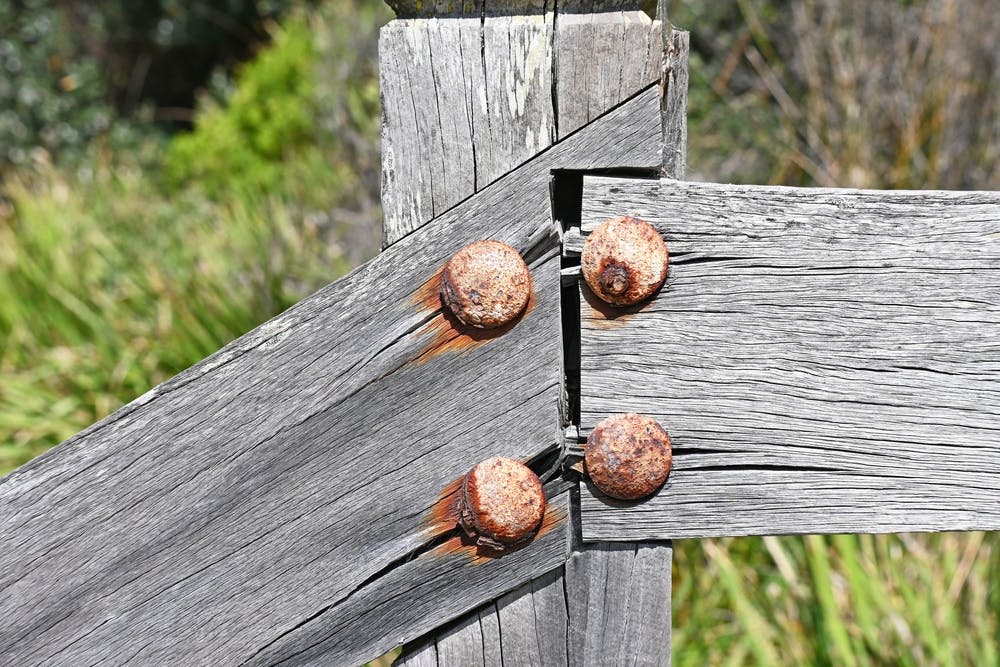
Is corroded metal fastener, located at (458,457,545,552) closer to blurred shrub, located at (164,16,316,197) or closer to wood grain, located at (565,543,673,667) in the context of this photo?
wood grain, located at (565,543,673,667)

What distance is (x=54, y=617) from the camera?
92cm

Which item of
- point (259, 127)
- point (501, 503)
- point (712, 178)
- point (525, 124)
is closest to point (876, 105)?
point (712, 178)

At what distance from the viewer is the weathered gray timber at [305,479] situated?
0.89 meters

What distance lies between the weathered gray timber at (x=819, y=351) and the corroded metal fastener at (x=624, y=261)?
17mm

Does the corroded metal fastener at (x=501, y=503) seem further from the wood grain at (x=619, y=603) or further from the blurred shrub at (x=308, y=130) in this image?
the blurred shrub at (x=308, y=130)

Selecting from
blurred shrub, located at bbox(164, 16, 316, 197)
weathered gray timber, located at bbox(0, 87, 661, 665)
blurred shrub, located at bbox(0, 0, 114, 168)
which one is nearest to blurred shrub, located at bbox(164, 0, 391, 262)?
blurred shrub, located at bbox(164, 16, 316, 197)

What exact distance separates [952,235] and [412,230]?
21.9 inches

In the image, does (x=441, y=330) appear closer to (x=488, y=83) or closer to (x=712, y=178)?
(x=488, y=83)

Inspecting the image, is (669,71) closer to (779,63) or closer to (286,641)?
(286,641)

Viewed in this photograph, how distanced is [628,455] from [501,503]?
138 mm

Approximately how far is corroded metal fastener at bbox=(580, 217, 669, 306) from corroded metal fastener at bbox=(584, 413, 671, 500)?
128mm

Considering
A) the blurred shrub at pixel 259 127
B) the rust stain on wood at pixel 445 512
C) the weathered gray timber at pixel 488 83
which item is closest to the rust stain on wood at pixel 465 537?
the rust stain on wood at pixel 445 512

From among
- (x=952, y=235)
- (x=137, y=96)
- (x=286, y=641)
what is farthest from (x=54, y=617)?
(x=137, y=96)

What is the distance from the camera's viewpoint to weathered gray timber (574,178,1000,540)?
867 millimetres
